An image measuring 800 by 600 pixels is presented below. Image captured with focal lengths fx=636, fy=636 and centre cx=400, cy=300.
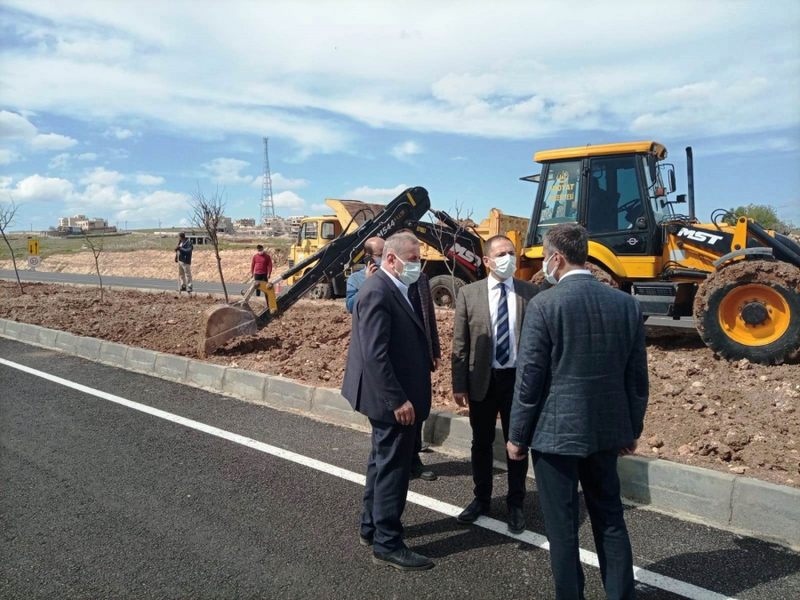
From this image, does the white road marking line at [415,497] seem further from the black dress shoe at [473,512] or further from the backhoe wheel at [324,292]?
the backhoe wheel at [324,292]

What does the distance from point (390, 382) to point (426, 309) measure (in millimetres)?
1333

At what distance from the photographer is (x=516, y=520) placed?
4117mm

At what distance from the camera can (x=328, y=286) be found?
59.2ft

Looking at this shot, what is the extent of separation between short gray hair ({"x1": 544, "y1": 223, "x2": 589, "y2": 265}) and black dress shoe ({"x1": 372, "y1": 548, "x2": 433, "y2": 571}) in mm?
1928

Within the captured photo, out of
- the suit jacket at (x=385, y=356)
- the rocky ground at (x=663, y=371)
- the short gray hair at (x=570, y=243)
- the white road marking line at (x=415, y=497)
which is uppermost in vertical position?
the short gray hair at (x=570, y=243)

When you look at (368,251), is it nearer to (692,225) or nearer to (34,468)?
(34,468)

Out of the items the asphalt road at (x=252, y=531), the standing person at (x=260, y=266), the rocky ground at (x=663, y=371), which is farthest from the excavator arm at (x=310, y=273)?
the standing person at (x=260, y=266)

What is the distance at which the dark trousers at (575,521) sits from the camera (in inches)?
120

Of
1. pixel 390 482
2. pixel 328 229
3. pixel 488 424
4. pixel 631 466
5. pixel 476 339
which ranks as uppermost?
pixel 328 229

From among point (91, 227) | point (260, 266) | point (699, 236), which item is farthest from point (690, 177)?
point (91, 227)

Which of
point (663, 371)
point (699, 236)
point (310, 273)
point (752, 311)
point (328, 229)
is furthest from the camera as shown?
point (328, 229)

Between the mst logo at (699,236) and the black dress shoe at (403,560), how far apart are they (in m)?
6.62

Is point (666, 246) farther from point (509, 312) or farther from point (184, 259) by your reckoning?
point (184, 259)

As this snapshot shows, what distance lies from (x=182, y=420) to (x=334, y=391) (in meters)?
1.60
